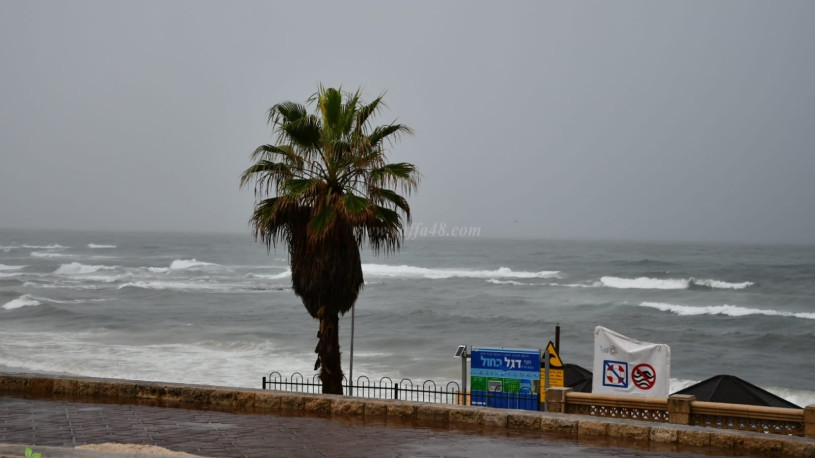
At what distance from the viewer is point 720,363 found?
34156mm

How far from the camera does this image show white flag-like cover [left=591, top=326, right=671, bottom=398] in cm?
1497

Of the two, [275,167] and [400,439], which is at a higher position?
→ [275,167]

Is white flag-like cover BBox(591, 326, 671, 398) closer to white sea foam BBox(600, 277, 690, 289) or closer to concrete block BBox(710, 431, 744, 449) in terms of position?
concrete block BBox(710, 431, 744, 449)

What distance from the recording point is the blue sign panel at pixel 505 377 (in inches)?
613

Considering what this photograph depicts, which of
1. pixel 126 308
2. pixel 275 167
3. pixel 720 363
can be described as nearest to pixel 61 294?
pixel 126 308

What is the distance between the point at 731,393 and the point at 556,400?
15.0ft

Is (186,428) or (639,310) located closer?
(186,428)

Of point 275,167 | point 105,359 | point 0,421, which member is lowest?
point 105,359

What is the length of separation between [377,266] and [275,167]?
7633 centimetres

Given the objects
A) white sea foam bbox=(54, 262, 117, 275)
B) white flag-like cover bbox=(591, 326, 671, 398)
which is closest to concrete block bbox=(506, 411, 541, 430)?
white flag-like cover bbox=(591, 326, 671, 398)

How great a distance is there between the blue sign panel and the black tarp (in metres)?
2.69

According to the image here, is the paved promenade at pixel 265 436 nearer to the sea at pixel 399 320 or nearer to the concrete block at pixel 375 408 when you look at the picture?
the concrete block at pixel 375 408

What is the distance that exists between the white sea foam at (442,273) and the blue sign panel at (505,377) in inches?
2377

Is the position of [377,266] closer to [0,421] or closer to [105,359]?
[105,359]
